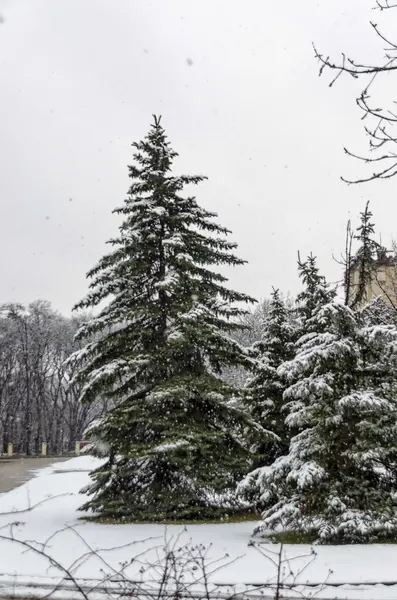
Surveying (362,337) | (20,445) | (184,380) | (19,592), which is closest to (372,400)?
(362,337)

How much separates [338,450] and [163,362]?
4618 mm

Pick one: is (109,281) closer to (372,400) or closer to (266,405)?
(266,405)

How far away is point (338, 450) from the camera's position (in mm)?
9273

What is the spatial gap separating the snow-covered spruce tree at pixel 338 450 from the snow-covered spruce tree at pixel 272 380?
11.3 feet

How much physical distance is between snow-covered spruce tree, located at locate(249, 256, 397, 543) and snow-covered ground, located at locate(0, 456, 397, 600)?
0.47 m

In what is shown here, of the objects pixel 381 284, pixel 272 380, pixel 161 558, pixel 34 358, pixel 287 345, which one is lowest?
pixel 161 558

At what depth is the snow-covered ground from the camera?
612cm

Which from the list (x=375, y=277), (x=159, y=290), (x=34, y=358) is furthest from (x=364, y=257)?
(x=34, y=358)

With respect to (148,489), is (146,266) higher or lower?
higher

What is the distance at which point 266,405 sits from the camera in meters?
13.5

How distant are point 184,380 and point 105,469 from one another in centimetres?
270

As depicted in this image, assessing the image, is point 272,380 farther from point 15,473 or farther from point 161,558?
point 15,473

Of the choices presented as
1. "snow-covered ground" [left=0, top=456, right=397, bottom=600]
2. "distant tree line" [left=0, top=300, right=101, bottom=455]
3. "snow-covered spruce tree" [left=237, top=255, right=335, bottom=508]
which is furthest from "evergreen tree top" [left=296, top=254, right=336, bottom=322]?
"distant tree line" [left=0, top=300, right=101, bottom=455]

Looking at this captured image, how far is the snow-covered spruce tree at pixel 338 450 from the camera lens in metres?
8.49
